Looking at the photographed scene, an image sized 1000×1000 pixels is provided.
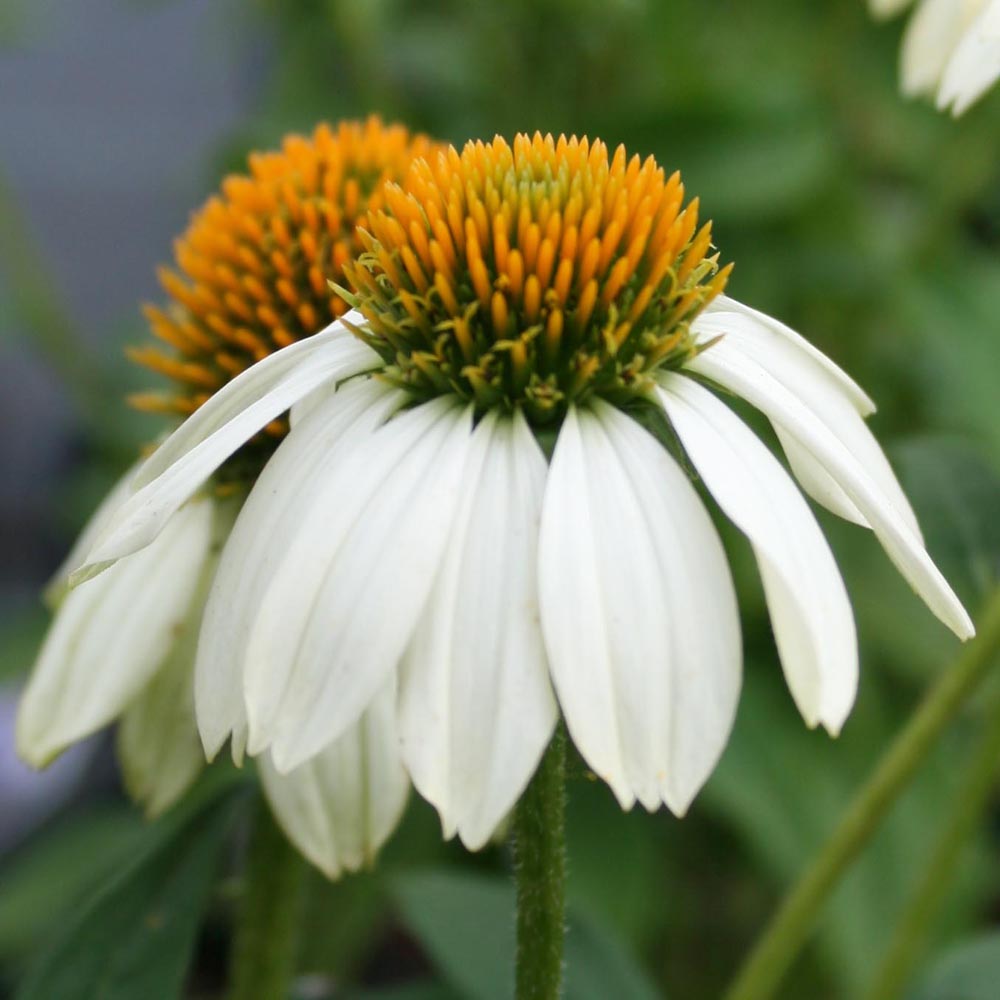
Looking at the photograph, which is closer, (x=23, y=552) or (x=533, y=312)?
(x=533, y=312)

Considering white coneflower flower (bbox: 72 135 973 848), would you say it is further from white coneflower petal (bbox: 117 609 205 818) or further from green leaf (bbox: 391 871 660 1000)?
green leaf (bbox: 391 871 660 1000)

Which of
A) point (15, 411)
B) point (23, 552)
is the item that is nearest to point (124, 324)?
point (23, 552)

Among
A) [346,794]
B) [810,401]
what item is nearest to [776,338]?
[810,401]

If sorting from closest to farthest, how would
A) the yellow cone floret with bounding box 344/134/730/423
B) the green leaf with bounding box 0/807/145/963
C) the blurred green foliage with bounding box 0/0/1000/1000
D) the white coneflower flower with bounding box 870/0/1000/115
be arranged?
the yellow cone floret with bounding box 344/134/730/423 → the white coneflower flower with bounding box 870/0/1000/115 → the blurred green foliage with bounding box 0/0/1000/1000 → the green leaf with bounding box 0/807/145/963

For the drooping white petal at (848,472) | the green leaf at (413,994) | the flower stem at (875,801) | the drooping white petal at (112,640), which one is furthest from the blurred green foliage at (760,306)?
the drooping white petal at (848,472)

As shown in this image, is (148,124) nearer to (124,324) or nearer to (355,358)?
(124,324)

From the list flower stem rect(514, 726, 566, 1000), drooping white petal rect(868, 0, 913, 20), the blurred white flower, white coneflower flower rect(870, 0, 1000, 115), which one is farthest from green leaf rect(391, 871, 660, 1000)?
drooping white petal rect(868, 0, 913, 20)
